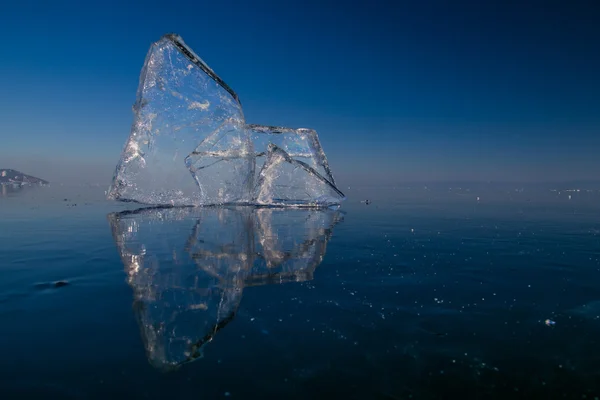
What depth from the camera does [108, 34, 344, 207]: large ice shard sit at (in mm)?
11914

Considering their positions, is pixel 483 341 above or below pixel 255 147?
below

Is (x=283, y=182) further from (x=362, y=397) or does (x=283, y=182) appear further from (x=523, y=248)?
(x=362, y=397)

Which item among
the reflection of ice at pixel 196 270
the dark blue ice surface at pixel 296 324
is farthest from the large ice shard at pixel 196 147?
the dark blue ice surface at pixel 296 324

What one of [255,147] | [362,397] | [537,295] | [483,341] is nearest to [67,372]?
[362,397]

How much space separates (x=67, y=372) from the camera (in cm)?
218

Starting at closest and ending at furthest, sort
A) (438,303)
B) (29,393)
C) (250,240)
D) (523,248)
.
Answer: (29,393) < (438,303) < (523,248) < (250,240)

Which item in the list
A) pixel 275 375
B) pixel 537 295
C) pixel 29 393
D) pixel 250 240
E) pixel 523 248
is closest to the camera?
pixel 29 393

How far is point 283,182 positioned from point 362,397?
1394 centimetres

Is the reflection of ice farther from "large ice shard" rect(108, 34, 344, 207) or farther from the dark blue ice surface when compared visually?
"large ice shard" rect(108, 34, 344, 207)

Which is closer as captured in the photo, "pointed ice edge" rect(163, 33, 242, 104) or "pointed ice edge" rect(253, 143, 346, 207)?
"pointed ice edge" rect(163, 33, 242, 104)

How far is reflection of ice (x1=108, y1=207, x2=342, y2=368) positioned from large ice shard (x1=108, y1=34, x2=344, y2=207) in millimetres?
4340

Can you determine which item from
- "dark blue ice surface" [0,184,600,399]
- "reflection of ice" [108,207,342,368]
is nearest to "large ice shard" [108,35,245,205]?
"reflection of ice" [108,207,342,368]

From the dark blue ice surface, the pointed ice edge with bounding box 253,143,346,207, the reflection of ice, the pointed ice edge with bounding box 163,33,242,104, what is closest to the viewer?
the dark blue ice surface

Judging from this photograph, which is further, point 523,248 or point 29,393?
point 523,248
